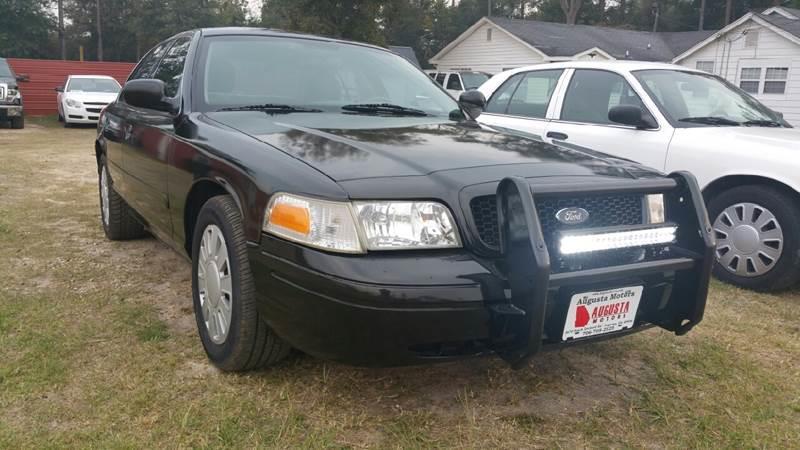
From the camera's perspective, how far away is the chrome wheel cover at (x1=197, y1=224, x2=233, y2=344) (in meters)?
2.71

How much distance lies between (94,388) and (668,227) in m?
2.37

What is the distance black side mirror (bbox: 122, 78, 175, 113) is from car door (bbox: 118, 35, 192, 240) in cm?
5

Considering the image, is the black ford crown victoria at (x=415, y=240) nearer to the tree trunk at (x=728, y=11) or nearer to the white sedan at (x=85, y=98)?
the white sedan at (x=85, y=98)

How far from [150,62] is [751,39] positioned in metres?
21.7

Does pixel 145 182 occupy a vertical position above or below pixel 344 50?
below

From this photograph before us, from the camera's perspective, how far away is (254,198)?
242 centimetres

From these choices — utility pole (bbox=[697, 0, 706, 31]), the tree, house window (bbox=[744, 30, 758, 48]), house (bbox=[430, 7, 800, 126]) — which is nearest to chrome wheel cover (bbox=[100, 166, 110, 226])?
house (bbox=[430, 7, 800, 126])

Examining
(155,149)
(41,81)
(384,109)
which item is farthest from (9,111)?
(384,109)

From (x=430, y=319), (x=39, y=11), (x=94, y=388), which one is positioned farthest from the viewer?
(x=39, y=11)

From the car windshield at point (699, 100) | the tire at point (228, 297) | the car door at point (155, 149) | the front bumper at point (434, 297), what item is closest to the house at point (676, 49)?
the car windshield at point (699, 100)

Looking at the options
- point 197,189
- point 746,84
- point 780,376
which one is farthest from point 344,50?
point 746,84

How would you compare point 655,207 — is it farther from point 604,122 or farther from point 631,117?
point 604,122

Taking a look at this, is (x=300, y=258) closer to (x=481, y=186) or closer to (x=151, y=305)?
(x=481, y=186)

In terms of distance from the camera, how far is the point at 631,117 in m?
4.65
